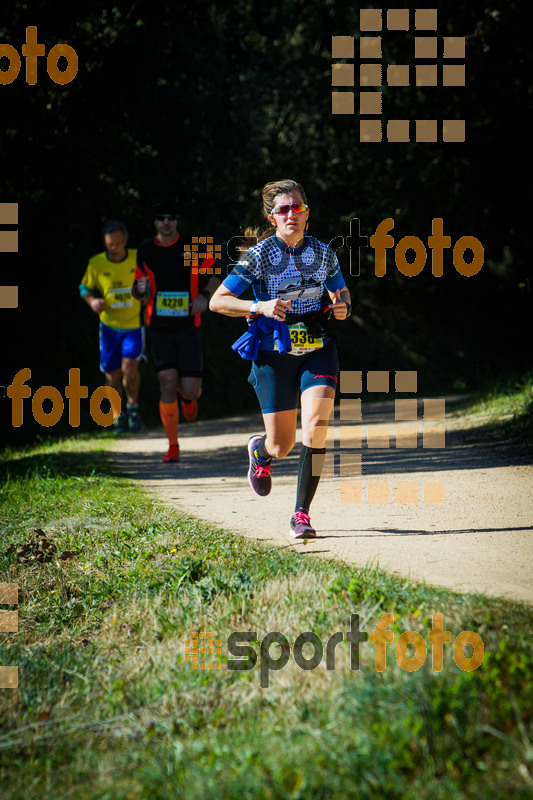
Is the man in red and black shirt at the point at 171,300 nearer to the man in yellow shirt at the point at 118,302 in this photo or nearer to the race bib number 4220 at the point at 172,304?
the race bib number 4220 at the point at 172,304

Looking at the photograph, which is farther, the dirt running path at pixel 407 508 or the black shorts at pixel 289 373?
the black shorts at pixel 289 373

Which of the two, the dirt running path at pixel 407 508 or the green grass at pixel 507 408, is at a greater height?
the green grass at pixel 507 408

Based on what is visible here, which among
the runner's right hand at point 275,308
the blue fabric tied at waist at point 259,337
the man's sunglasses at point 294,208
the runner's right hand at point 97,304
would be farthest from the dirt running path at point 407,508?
the man's sunglasses at point 294,208

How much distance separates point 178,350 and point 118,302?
1.92 metres

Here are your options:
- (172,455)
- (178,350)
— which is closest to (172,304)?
(178,350)

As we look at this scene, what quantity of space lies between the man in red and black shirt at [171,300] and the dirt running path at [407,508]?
1029 mm

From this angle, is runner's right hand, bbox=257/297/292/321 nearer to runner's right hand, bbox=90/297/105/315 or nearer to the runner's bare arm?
the runner's bare arm

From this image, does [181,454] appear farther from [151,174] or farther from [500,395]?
[151,174]

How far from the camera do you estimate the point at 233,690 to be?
337cm

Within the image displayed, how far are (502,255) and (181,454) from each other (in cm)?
1454

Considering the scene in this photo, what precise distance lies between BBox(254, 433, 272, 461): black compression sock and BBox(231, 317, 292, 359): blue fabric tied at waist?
2.41 feet

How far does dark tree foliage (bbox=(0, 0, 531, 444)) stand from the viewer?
1170 centimetres

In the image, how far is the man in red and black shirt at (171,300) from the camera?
27.6 feet

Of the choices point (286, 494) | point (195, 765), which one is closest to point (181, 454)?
point (286, 494)
